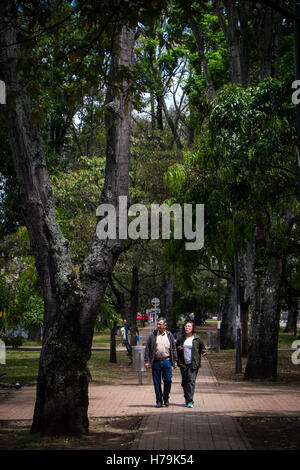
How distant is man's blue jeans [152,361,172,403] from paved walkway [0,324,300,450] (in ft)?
0.82

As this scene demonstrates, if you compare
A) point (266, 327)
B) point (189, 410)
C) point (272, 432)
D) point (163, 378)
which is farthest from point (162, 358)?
point (266, 327)

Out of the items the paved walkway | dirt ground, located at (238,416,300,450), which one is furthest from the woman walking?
dirt ground, located at (238,416,300,450)

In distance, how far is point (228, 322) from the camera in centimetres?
3666

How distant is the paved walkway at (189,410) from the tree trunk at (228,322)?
1653cm

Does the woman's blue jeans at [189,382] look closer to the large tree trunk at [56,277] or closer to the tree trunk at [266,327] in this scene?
the large tree trunk at [56,277]

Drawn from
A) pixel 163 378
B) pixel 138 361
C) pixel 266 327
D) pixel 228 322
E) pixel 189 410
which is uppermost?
pixel 266 327

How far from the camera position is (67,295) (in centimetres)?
949

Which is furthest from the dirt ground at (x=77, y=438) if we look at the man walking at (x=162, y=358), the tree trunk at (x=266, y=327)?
the tree trunk at (x=266, y=327)

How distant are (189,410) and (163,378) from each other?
34.7 inches

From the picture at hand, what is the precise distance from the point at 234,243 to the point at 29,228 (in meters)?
7.03

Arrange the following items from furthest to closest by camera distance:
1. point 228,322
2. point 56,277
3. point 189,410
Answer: point 228,322, point 189,410, point 56,277

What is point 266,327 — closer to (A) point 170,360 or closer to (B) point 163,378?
(A) point 170,360

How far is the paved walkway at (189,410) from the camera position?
347 inches
